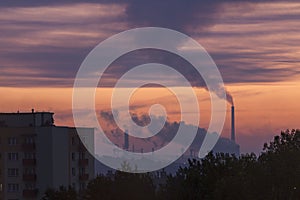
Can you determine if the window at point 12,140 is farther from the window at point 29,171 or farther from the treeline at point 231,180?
the treeline at point 231,180

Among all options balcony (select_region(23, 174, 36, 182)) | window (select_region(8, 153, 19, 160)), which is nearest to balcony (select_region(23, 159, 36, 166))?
window (select_region(8, 153, 19, 160))

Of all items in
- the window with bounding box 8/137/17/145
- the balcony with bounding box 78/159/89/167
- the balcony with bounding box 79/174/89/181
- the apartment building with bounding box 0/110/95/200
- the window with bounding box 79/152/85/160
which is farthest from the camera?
the window with bounding box 79/152/85/160

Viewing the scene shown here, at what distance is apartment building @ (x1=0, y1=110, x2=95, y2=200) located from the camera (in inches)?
4970

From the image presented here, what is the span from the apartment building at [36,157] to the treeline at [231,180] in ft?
147

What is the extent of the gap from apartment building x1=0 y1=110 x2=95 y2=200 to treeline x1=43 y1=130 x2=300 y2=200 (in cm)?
4479

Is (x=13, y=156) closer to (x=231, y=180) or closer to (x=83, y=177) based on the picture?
(x=83, y=177)

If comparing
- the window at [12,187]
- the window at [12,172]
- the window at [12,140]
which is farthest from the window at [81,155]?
the window at [12,187]

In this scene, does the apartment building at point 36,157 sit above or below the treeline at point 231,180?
above

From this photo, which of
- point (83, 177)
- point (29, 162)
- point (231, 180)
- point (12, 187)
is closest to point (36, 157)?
point (29, 162)

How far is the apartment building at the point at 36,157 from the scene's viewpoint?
126250 millimetres

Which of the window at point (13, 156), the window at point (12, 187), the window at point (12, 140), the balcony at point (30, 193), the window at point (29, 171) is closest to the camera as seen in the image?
the balcony at point (30, 193)

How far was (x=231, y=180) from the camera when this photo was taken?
2758 inches

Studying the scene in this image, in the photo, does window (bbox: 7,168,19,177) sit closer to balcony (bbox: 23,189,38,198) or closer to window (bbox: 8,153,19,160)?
window (bbox: 8,153,19,160)

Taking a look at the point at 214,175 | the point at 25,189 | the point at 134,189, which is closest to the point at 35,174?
the point at 25,189
